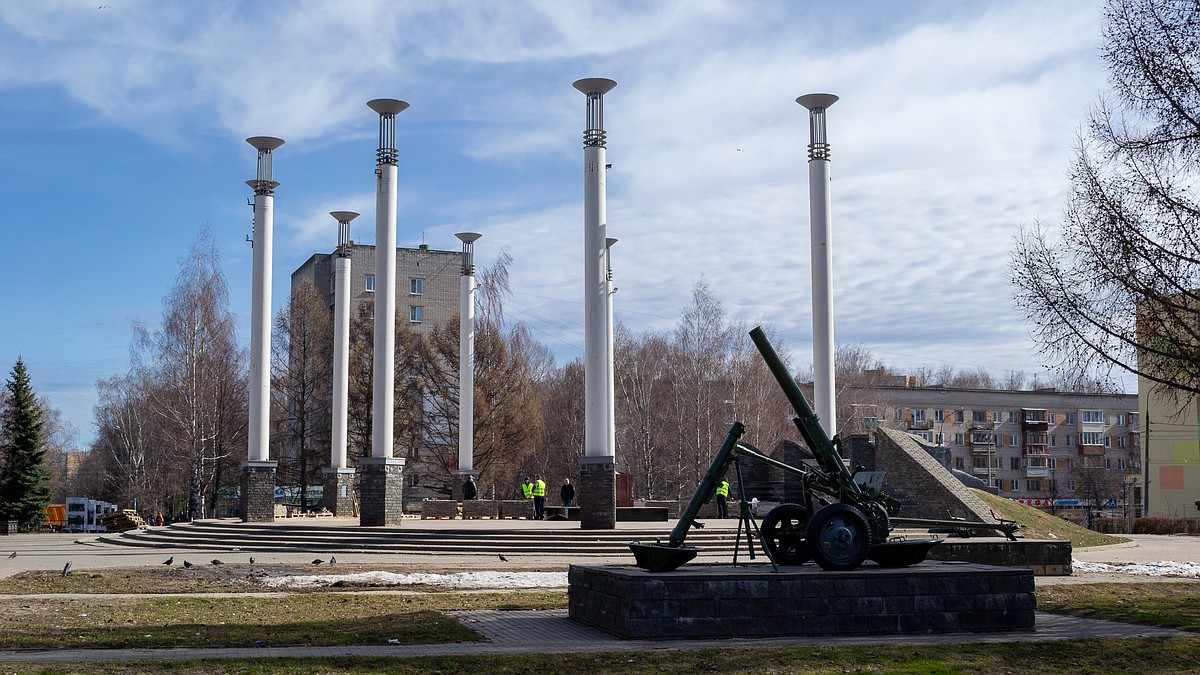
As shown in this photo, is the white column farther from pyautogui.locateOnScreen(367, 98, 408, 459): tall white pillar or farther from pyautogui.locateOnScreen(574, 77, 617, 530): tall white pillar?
pyautogui.locateOnScreen(367, 98, 408, 459): tall white pillar

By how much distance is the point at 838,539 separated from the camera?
485 inches

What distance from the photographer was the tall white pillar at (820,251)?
31.0 m

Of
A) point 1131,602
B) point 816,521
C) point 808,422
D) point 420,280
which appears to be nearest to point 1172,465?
point 420,280

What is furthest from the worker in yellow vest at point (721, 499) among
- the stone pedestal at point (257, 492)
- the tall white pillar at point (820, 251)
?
the stone pedestal at point (257, 492)

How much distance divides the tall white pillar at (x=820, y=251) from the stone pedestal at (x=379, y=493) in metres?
11.4

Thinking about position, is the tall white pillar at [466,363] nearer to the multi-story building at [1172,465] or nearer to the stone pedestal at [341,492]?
the stone pedestal at [341,492]

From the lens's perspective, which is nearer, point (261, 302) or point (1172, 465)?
point (261, 302)

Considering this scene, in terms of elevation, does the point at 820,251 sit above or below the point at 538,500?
above

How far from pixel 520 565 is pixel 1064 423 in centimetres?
7846

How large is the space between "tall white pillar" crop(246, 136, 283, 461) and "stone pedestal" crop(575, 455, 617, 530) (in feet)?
34.4

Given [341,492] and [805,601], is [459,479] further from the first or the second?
[805,601]

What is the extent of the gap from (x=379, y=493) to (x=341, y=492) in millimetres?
9878

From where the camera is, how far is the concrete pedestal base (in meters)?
11.3

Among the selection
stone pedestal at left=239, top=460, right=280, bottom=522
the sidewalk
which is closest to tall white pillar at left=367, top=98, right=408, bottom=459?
stone pedestal at left=239, top=460, right=280, bottom=522
